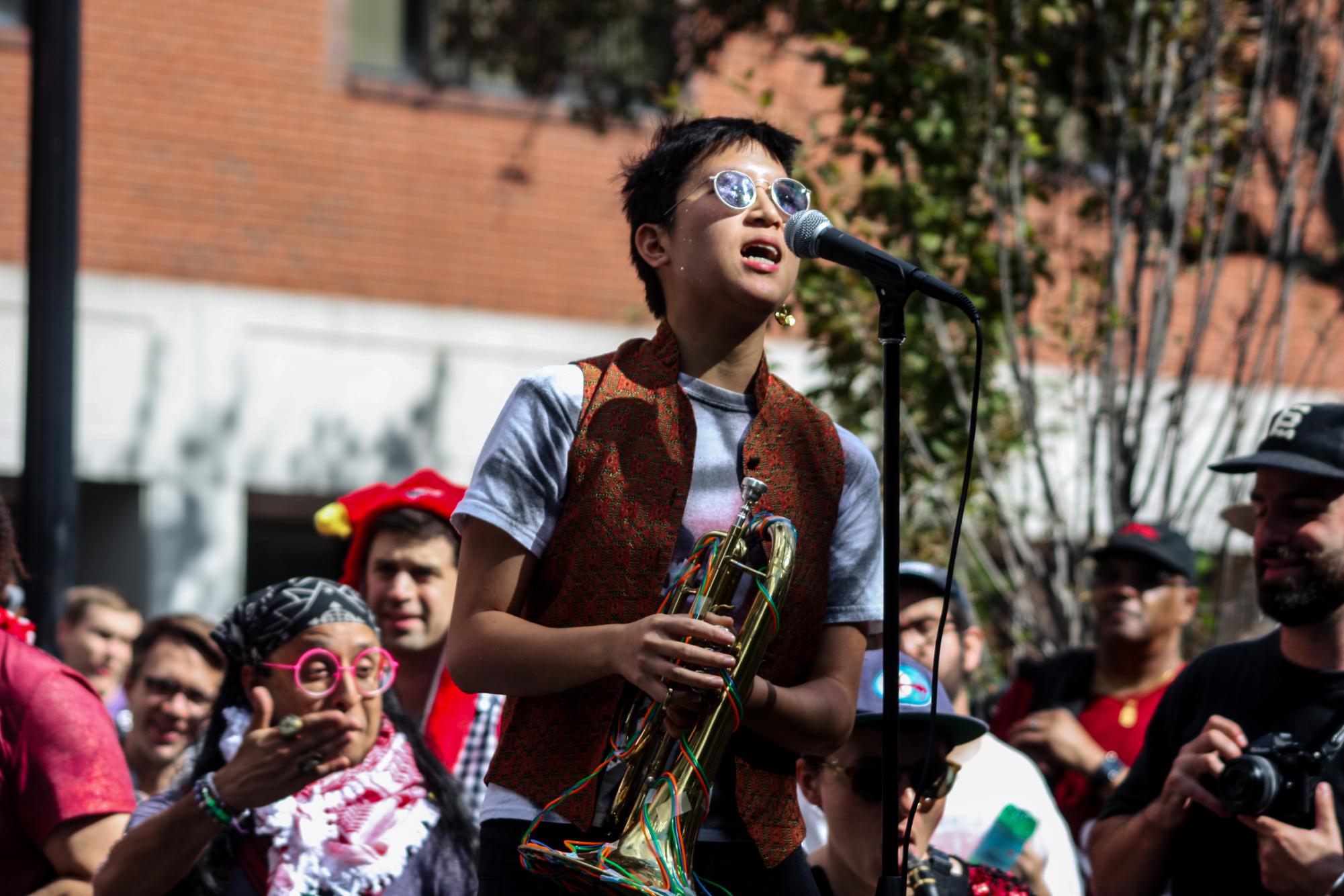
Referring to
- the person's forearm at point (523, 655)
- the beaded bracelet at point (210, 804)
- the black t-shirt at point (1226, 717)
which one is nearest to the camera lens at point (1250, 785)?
the black t-shirt at point (1226, 717)

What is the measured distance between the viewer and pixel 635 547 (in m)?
2.61

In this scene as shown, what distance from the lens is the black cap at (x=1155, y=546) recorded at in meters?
5.61

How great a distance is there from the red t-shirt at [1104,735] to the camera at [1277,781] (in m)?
1.82

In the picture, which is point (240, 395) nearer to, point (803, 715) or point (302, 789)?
point (302, 789)

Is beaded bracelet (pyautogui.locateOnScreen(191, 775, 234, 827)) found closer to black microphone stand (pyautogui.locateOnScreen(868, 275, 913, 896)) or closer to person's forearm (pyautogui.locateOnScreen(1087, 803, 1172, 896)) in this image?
black microphone stand (pyautogui.locateOnScreen(868, 275, 913, 896))

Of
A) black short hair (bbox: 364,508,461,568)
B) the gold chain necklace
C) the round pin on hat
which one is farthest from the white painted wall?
the round pin on hat

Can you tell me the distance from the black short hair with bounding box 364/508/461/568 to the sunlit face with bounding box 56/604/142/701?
1.82 metres

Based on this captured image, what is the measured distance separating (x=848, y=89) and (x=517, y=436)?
4094 mm

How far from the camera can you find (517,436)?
104 inches

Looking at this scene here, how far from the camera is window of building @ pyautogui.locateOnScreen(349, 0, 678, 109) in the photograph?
9.35m

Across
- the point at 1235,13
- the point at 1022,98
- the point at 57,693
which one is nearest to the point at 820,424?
the point at 57,693

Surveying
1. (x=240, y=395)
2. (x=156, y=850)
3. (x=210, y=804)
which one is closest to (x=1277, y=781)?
(x=210, y=804)

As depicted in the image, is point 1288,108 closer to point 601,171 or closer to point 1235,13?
point 1235,13

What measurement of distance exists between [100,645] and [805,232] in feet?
14.3
